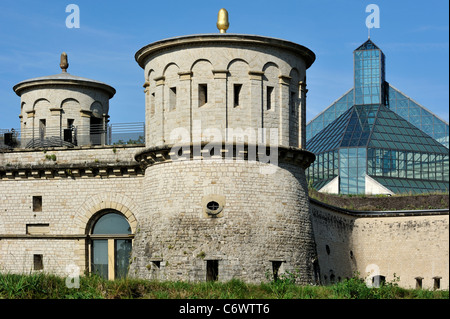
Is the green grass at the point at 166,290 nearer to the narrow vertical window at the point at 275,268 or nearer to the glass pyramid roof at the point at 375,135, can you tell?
the narrow vertical window at the point at 275,268

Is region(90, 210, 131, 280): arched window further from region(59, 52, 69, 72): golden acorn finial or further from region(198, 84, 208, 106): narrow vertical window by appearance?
region(59, 52, 69, 72): golden acorn finial

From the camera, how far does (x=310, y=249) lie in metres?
32.3

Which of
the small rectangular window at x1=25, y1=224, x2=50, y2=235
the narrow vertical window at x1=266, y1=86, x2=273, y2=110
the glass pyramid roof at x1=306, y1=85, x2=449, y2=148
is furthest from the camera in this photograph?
the glass pyramid roof at x1=306, y1=85, x2=449, y2=148

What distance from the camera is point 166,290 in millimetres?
26859

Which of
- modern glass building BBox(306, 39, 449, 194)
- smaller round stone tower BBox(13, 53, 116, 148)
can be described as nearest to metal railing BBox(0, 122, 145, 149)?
smaller round stone tower BBox(13, 53, 116, 148)

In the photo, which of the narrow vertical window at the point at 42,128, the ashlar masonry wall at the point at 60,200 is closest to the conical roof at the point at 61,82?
the narrow vertical window at the point at 42,128

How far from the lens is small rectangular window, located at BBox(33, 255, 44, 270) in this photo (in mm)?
35344

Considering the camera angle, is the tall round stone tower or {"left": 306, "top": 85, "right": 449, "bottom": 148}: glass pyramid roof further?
{"left": 306, "top": 85, "right": 449, "bottom": 148}: glass pyramid roof

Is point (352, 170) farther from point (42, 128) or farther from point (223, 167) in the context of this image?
point (223, 167)

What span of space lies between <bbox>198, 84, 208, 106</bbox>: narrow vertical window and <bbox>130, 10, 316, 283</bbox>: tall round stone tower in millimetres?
38

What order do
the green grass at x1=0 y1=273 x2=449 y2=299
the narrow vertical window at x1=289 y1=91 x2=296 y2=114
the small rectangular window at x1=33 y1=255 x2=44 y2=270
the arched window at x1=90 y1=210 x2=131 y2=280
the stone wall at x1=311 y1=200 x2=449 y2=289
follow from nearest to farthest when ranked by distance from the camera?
the green grass at x1=0 y1=273 x2=449 y2=299
the narrow vertical window at x1=289 y1=91 x2=296 y2=114
the arched window at x1=90 y1=210 x2=131 y2=280
the small rectangular window at x1=33 y1=255 x2=44 y2=270
the stone wall at x1=311 y1=200 x2=449 y2=289

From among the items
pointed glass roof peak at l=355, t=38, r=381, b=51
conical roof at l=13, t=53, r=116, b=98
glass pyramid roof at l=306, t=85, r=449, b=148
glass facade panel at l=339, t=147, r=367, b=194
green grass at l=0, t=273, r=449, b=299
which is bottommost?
green grass at l=0, t=273, r=449, b=299

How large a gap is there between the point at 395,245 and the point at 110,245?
56.4 ft
